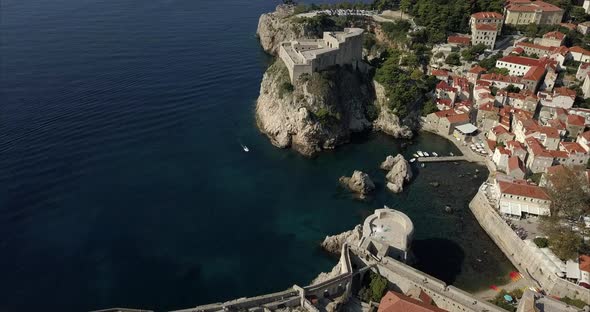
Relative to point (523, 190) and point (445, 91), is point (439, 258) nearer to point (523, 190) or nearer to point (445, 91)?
point (523, 190)

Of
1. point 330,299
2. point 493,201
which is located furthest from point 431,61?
point 330,299

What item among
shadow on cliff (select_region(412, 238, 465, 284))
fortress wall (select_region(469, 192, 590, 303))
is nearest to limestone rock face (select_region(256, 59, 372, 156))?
shadow on cliff (select_region(412, 238, 465, 284))

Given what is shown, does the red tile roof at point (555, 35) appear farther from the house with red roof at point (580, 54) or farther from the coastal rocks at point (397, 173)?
the coastal rocks at point (397, 173)

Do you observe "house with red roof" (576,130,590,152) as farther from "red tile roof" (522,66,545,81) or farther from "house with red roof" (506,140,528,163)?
"red tile roof" (522,66,545,81)

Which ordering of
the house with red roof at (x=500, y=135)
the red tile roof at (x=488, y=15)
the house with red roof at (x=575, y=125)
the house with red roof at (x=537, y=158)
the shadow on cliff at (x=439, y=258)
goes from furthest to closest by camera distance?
the red tile roof at (x=488, y=15) → the house with red roof at (x=500, y=135) → the house with red roof at (x=575, y=125) → the house with red roof at (x=537, y=158) → the shadow on cliff at (x=439, y=258)

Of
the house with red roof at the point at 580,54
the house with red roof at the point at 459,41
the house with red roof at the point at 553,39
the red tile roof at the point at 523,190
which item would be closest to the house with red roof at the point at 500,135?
the red tile roof at the point at 523,190

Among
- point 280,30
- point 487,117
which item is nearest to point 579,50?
point 487,117
